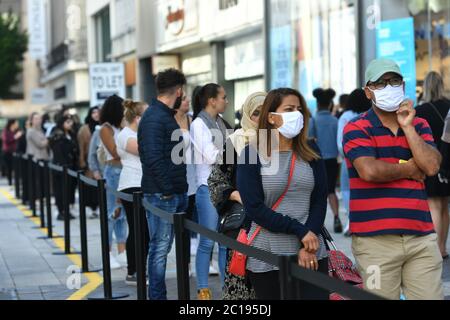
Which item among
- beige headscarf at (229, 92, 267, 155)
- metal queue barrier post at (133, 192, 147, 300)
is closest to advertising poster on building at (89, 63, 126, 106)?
metal queue barrier post at (133, 192, 147, 300)

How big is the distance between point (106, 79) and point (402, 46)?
6585mm

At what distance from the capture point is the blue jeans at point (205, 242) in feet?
26.9

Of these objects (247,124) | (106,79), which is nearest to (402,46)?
(106,79)

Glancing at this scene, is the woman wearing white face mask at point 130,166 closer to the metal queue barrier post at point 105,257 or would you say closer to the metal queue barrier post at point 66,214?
the metal queue barrier post at point 105,257

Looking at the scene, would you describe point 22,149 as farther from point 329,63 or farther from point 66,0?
point 66,0

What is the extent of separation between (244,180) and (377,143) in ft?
2.36

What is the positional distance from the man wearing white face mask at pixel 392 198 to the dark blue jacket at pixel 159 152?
9.27ft

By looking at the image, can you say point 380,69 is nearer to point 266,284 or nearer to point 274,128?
point 274,128

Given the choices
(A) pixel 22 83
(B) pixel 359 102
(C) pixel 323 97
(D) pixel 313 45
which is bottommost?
(B) pixel 359 102

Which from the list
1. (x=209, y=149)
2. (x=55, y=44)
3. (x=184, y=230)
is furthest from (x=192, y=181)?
(x=55, y=44)

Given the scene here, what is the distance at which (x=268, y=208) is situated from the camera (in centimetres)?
532

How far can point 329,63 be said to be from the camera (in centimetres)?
1980

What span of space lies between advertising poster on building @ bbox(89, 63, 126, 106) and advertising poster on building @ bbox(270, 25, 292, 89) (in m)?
3.27

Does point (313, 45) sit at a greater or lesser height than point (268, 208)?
greater
